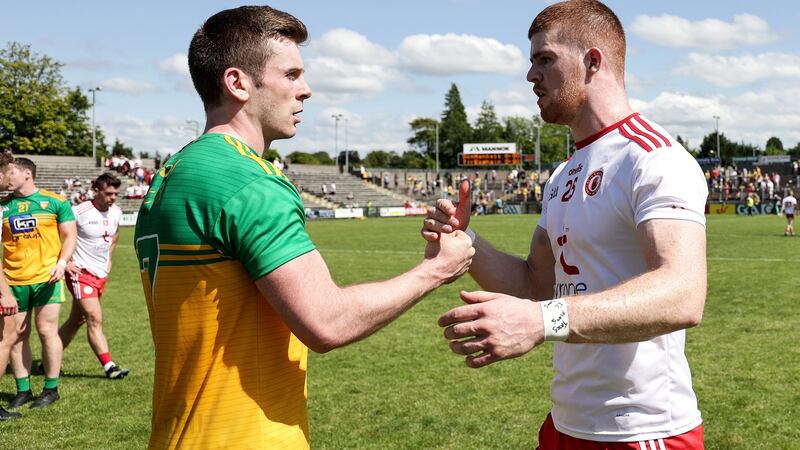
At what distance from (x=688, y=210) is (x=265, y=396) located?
1579 mm

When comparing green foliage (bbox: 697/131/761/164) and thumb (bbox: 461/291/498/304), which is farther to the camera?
green foliage (bbox: 697/131/761/164)

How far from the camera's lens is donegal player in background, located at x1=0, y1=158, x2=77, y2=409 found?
324 inches

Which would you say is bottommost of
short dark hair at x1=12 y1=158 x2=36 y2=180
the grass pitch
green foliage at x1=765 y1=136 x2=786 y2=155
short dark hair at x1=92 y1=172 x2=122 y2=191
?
the grass pitch

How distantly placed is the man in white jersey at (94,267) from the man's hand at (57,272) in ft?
2.05

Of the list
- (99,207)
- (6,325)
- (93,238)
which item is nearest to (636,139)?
(6,325)

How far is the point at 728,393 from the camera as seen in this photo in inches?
297

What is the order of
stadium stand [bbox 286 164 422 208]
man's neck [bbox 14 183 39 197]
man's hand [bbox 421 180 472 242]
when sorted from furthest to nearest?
stadium stand [bbox 286 164 422 208] → man's neck [bbox 14 183 39 197] → man's hand [bbox 421 180 472 242]

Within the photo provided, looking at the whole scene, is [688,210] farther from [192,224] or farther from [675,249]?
[192,224]

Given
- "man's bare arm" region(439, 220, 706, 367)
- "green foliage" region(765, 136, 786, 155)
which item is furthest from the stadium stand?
"green foliage" region(765, 136, 786, 155)

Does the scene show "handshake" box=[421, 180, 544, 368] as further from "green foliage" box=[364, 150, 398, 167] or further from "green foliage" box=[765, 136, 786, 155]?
"green foliage" box=[765, 136, 786, 155]

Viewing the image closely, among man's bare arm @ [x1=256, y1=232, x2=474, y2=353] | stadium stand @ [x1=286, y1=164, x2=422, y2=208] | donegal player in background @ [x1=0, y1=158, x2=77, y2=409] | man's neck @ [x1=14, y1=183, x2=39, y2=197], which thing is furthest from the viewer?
stadium stand @ [x1=286, y1=164, x2=422, y2=208]

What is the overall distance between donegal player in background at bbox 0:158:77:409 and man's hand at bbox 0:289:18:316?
38.3 inches

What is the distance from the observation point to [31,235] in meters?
8.60

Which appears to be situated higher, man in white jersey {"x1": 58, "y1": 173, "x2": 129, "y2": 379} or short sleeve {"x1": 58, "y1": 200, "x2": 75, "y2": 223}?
short sleeve {"x1": 58, "y1": 200, "x2": 75, "y2": 223}
